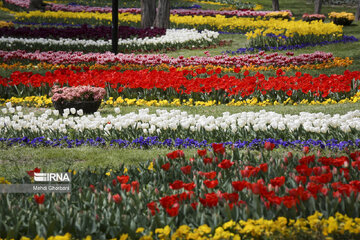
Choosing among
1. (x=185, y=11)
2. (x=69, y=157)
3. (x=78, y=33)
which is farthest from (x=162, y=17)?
(x=69, y=157)

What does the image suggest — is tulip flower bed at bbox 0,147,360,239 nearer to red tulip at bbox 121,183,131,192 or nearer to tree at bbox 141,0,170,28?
red tulip at bbox 121,183,131,192

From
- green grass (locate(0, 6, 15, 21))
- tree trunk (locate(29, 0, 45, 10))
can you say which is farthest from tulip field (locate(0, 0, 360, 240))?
tree trunk (locate(29, 0, 45, 10))

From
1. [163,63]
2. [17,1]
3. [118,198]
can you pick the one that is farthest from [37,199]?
[17,1]

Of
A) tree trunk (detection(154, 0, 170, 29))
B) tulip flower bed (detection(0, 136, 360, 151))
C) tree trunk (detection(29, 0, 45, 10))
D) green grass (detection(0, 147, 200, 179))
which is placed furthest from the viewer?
tree trunk (detection(29, 0, 45, 10))

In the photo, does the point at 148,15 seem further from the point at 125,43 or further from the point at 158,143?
the point at 158,143

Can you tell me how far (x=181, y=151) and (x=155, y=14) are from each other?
17.9 meters

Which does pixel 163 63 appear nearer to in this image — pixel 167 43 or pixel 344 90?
pixel 167 43

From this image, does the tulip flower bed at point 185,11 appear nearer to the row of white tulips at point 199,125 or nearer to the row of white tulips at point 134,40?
the row of white tulips at point 134,40

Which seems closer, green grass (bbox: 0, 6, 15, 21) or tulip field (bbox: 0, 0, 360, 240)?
tulip field (bbox: 0, 0, 360, 240)

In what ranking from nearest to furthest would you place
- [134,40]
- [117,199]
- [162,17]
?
[117,199]
[134,40]
[162,17]

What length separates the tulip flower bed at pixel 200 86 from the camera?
9750 mm

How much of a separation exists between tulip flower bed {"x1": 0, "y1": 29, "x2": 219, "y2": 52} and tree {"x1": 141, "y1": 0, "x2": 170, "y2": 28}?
55.3 inches

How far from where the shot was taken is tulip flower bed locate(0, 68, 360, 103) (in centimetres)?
975

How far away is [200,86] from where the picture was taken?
1044 centimetres
